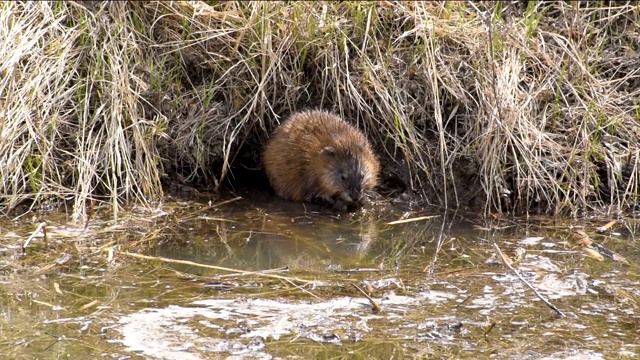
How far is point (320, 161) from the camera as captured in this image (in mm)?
6152

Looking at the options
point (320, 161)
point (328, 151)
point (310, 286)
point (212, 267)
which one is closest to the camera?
point (310, 286)

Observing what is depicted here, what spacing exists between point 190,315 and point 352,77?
2651mm

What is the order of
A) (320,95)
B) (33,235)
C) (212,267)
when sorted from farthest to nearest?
(320,95) < (33,235) < (212,267)

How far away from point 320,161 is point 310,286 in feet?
6.10

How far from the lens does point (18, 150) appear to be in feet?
17.9

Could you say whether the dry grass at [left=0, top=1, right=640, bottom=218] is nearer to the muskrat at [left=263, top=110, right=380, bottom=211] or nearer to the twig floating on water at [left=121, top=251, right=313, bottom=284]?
the muskrat at [left=263, top=110, right=380, bottom=211]

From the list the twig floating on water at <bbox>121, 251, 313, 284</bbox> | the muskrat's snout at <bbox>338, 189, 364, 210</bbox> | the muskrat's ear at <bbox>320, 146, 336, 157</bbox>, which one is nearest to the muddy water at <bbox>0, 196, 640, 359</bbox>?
the twig floating on water at <bbox>121, 251, 313, 284</bbox>

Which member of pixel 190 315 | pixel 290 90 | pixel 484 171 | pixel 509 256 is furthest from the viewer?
pixel 290 90

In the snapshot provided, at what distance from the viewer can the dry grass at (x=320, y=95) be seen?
570cm

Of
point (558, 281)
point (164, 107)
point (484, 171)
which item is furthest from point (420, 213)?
point (164, 107)

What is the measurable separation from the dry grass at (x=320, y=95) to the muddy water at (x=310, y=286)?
0.32 m

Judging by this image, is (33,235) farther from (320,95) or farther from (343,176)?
(320,95)

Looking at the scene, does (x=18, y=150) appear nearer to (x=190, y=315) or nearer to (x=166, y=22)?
(x=166, y=22)

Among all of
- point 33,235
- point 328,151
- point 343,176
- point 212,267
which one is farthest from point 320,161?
point 33,235
